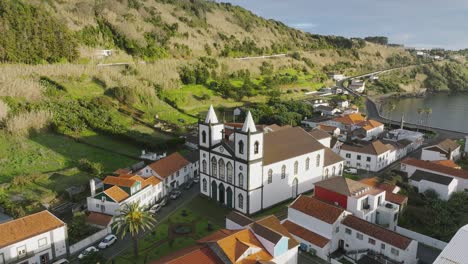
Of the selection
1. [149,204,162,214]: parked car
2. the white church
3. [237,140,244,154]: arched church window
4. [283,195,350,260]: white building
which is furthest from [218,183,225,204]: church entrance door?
[283,195,350,260]: white building

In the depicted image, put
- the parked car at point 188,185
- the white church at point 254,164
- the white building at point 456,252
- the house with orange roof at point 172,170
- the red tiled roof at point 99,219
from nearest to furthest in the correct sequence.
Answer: the white building at point 456,252 → the red tiled roof at point 99,219 → the white church at point 254,164 → the house with orange roof at point 172,170 → the parked car at point 188,185

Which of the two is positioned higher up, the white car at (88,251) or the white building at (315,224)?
the white building at (315,224)

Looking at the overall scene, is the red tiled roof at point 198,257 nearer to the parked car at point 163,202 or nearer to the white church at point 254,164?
the white church at point 254,164

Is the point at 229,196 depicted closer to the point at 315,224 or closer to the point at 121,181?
the point at 315,224

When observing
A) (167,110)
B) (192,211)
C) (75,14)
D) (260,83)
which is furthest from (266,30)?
(192,211)

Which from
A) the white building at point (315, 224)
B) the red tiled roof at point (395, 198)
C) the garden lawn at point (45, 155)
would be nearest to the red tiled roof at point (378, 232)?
the white building at point (315, 224)

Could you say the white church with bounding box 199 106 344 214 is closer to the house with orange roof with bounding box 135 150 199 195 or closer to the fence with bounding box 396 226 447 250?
the house with orange roof with bounding box 135 150 199 195

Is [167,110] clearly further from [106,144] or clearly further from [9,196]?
[9,196]

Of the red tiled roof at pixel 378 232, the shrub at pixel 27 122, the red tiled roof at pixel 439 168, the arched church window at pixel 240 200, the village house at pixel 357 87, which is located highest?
the village house at pixel 357 87

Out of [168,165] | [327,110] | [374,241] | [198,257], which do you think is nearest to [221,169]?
[168,165]
